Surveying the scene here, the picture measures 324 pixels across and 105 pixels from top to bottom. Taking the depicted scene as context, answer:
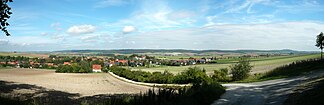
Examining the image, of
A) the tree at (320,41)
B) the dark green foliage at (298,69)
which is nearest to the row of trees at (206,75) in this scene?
the dark green foliage at (298,69)

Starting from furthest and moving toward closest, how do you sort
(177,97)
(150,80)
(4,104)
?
(150,80) → (177,97) → (4,104)

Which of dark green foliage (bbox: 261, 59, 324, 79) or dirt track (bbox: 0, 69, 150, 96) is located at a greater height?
dark green foliage (bbox: 261, 59, 324, 79)

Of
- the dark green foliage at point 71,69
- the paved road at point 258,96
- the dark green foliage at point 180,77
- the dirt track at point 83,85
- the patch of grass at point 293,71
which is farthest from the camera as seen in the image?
the dark green foliage at point 71,69

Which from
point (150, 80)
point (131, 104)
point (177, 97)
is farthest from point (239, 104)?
point (150, 80)

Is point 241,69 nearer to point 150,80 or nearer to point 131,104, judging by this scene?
point 150,80

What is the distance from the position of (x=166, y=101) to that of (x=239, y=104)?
4.47m

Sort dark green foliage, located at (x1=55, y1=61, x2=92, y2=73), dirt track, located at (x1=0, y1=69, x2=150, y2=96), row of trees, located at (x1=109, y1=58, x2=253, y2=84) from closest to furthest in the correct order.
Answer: dirt track, located at (x1=0, y1=69, x2=150, y2=96), row of trees, located at (x1=109, y1=58, x2=253, y2=84), dark green foliage, located at (x1=55, y1=61, x2=92, y2=73)

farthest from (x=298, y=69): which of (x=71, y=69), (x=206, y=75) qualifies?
(x=71, y=69)

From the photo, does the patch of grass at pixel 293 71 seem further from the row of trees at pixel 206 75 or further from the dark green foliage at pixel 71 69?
the dark green foliage at pixel 71 69

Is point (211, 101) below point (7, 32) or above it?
below

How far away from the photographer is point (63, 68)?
11475 centimetres

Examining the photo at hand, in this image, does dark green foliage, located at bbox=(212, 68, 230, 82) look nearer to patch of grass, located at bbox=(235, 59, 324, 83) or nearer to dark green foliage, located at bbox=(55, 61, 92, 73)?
patch of grass, located at bbox=(235, 59, 324, 83)

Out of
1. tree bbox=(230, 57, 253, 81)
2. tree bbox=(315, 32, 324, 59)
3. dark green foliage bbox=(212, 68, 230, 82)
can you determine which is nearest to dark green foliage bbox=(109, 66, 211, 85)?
dark green foliage bbox=(212, 68, 230, 82)

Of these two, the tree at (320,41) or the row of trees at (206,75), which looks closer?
the row of trees at (206,75)
